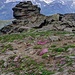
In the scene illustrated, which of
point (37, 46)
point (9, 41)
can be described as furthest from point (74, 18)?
point (37, 46)

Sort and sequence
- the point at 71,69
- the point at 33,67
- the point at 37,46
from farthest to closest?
the point at 37,46 < the point at 33,67 < the point at 71,69

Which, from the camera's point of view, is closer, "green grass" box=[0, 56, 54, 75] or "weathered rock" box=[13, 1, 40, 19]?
"green grass" box=[0, 56, 54, 75]

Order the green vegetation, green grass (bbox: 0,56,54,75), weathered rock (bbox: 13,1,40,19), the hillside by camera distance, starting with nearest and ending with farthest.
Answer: green grass (bbox: 0,56,54,75), the hillside, the green vegetation, weathered rock (bbox: 13,1,40,19)

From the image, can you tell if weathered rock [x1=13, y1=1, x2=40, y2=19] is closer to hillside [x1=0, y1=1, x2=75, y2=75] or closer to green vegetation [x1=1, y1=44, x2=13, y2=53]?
hillside [x1=0, y1=1, x2=75, y2=75]

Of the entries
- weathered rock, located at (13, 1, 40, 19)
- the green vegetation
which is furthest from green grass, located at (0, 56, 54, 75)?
weathered rock, located at (13, 1, 40, 19)

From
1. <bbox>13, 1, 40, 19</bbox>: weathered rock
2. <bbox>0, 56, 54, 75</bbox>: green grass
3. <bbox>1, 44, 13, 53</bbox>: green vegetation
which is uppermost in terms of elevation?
<bbox>0, 56, 54, 75</bbox>: green grass

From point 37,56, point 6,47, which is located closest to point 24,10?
point 6,47

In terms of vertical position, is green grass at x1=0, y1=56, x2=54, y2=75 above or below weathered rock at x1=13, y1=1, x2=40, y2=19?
above

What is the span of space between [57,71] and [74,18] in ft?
140

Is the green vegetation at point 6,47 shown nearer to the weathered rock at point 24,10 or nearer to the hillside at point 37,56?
the hillside at point 37,56

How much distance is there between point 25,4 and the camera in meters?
91.0

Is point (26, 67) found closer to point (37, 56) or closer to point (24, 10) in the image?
point (37, 56)

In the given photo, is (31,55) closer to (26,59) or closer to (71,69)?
(26,59)

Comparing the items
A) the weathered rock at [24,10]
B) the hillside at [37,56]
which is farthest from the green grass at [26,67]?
the weathered rock at [24,10]
